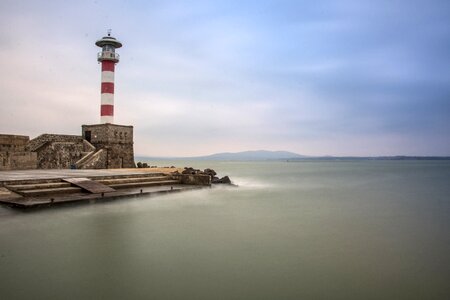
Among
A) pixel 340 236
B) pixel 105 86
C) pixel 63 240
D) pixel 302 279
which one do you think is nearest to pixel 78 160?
pixel 105 86

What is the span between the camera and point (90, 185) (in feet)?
46.6

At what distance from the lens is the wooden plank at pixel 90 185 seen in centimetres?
1375

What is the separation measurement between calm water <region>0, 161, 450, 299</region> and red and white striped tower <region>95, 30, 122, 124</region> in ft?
56.1

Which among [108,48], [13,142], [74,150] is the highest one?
[108,48]

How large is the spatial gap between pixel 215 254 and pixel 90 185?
900 centimetres

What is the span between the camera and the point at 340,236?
9.07 metres

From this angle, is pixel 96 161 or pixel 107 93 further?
pixel 107 93

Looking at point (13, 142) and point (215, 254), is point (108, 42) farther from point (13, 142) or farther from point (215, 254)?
point (215, 254)

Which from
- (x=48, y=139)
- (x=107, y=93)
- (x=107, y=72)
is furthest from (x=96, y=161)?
(x=107, y=72)

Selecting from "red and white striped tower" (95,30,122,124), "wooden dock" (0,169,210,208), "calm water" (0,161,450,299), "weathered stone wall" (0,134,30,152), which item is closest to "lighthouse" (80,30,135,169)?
"red and white striped tower" (95,30,122,124)

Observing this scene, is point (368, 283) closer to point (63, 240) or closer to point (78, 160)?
point (63, 240)

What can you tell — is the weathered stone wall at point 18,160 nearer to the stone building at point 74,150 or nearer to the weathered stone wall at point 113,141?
the stone building at point 74,150

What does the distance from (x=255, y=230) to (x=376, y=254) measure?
3.33 meters

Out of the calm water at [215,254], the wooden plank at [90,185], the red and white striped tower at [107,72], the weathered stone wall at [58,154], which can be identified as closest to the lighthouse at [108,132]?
the red and white striped tower at [107,72]
